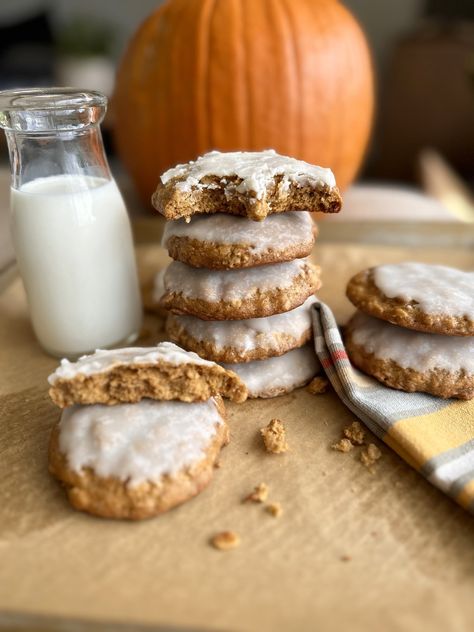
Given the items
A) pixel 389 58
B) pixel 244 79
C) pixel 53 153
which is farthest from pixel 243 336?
pixel 389 58

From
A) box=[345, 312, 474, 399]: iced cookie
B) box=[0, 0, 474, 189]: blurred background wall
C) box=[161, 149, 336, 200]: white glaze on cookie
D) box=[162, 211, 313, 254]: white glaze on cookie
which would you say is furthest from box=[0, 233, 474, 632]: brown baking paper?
box=[0, 0, 474, 189]: blurred background wall

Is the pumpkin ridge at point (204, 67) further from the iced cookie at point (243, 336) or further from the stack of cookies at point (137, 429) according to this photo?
the stack of cookies at point (137, 429)

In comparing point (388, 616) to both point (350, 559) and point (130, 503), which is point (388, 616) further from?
point (130, 503)

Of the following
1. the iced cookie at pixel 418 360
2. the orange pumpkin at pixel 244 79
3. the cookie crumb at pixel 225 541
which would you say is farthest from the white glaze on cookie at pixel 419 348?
the orange pumpkin at pixel 244 79

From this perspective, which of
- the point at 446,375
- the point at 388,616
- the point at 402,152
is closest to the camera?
the point at 388,616

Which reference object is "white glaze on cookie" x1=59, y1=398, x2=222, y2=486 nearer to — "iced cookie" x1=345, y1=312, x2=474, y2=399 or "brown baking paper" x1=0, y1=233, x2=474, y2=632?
"brown baking paper" x1=0, y1=233, x2=474, y2=632


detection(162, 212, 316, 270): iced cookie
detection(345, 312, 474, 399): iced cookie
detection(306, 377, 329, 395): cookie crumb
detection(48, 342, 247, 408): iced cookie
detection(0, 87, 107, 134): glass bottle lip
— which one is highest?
detection(0, 87, 107, 134): glass bottle lip

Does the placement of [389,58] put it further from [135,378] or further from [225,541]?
[225,541]

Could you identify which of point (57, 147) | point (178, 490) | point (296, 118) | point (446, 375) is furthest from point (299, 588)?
point (296, 118)
